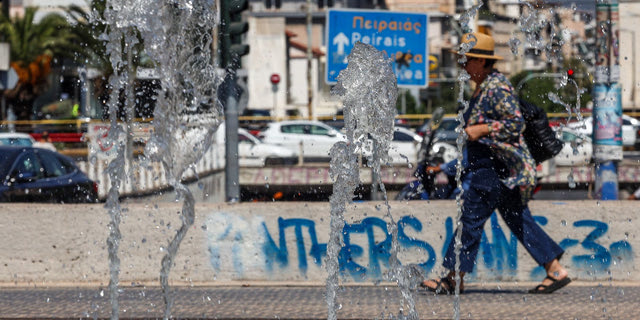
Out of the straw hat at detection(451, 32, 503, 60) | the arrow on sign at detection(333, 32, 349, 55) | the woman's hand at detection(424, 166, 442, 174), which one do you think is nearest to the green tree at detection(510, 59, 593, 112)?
the straw hat at detection(451, 32, 503, 60)

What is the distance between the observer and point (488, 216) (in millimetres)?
6859

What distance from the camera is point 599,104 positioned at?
10.4 metres

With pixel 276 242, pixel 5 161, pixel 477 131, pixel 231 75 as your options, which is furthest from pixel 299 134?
pixel 477 131

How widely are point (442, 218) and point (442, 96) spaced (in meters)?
66.4

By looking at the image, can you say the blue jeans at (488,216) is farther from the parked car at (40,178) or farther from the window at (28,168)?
the window at (28,168)

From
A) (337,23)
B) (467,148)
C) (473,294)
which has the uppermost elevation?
(337,23)

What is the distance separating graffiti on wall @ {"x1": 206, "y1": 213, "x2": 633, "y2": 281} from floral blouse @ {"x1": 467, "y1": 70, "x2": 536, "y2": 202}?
974 millimetres

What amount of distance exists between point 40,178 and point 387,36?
590 centimetres

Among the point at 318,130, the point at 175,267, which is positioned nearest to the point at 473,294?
the point at 175,267

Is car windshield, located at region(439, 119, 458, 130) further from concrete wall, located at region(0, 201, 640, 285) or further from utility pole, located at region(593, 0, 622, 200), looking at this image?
concrete wall, located at region(0, 201, 640, 285)

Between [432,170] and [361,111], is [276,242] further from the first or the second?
[432,170]

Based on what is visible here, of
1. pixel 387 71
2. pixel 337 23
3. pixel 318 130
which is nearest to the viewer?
pixel 387 71

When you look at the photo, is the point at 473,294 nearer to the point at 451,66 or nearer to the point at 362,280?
the point at 362,280

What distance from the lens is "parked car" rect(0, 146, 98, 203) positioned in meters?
10.5
